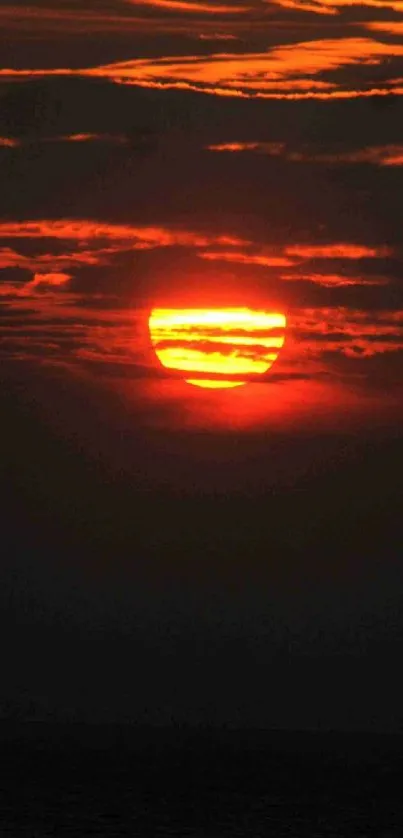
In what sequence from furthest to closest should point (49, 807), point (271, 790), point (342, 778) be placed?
1. point (342, 778)
2. point (271, 790)
3. point (49, 807)

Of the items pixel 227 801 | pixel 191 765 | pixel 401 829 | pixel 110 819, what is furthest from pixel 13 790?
pixel 191 765

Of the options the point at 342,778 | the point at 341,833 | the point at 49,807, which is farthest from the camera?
the point at 342,778

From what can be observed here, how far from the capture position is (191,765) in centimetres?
19712

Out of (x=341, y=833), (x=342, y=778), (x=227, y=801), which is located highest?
(x=342, y=778)

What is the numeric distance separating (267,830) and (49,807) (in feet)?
60.8

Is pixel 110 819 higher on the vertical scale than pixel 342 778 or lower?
lower

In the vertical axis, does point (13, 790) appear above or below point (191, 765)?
below

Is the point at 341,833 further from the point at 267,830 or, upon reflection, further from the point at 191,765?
the point at 191,765

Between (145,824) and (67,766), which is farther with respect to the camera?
(67,766)

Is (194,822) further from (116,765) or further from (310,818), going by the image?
(116,765)

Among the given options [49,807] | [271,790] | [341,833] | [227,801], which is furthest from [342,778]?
[341,833]

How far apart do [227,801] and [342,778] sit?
35595 mm

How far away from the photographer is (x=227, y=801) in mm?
140000

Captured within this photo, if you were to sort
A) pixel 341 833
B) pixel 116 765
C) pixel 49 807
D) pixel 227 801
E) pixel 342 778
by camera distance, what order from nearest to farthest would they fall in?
pixel 341 833
pixel 49 807
pixel 227 801
pixel 342 778
pixel 116 765
